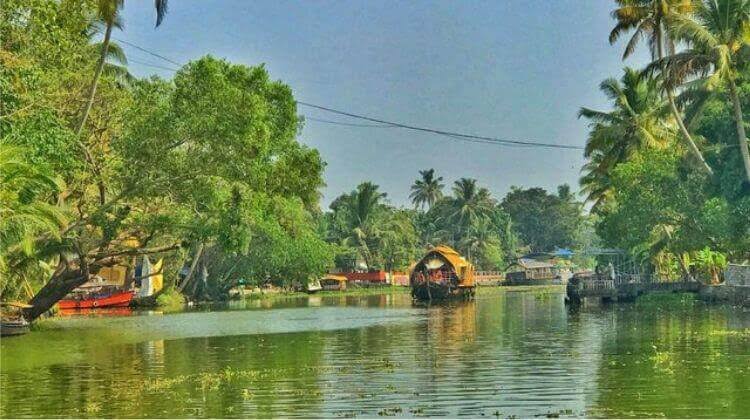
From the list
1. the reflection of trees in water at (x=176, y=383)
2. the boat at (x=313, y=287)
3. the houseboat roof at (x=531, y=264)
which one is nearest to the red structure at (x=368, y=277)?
the boat at (x=313, y=287)

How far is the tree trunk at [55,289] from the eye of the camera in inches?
1323

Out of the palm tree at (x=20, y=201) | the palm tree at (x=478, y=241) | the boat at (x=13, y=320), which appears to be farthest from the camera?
the palm tree at (x=478, y=241)

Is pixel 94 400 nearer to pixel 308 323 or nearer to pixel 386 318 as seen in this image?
pixel 308 323

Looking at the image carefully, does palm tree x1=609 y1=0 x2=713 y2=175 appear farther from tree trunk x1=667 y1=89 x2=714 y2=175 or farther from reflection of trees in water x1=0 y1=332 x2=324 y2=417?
reflection of trees in water x1=0 y1=332 x2=324 y2=417

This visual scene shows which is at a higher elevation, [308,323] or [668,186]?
[668,186]

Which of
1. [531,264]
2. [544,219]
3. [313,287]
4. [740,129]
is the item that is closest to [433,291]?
[313,287]

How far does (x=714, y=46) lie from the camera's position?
1414 inches

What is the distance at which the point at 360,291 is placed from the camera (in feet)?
305

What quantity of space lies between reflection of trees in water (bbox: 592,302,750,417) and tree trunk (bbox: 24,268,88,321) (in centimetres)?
1927

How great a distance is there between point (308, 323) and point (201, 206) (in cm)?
1024

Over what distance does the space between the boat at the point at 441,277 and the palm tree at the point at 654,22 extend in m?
27.9

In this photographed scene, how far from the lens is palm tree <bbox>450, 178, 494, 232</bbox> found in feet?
361

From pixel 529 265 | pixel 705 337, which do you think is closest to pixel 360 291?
pixel 529 265

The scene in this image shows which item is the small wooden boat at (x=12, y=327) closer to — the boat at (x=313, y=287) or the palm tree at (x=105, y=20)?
the palm tree at (x=105, y=20)
